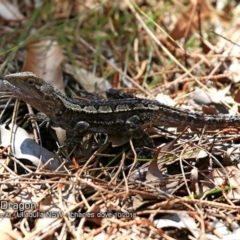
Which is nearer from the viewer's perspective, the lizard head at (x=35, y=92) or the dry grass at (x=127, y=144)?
the dry grass at (x=127, y=144)

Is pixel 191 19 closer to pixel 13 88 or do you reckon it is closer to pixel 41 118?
pixel 41 118

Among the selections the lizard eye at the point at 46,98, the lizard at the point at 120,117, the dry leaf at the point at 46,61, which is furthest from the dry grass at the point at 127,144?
the lizard eye at the point at 46,98

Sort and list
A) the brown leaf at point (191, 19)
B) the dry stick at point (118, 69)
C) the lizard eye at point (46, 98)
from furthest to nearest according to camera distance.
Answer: the brown leaf at point (191, 19) → the dry stick at point (118, 69) → the lizard eye at point (46, 98)

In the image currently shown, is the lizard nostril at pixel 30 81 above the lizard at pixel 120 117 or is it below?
above

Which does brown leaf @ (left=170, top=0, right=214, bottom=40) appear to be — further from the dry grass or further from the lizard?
the lizard

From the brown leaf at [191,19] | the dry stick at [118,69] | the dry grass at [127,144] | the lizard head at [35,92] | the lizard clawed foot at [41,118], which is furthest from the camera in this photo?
the brown leaf at [191,19]

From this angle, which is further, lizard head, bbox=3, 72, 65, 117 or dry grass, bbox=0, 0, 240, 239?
lizard head, bbox=3, 72, 65, 117

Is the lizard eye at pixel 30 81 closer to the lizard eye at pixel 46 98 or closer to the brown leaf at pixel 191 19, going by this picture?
the lizard eye at pixel 46 98

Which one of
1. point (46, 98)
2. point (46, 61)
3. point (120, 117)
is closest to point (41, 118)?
point (46, 98)

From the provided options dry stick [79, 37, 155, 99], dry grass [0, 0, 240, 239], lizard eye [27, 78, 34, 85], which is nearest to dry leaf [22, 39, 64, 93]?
dry grass [0, 0, 240, 239]
